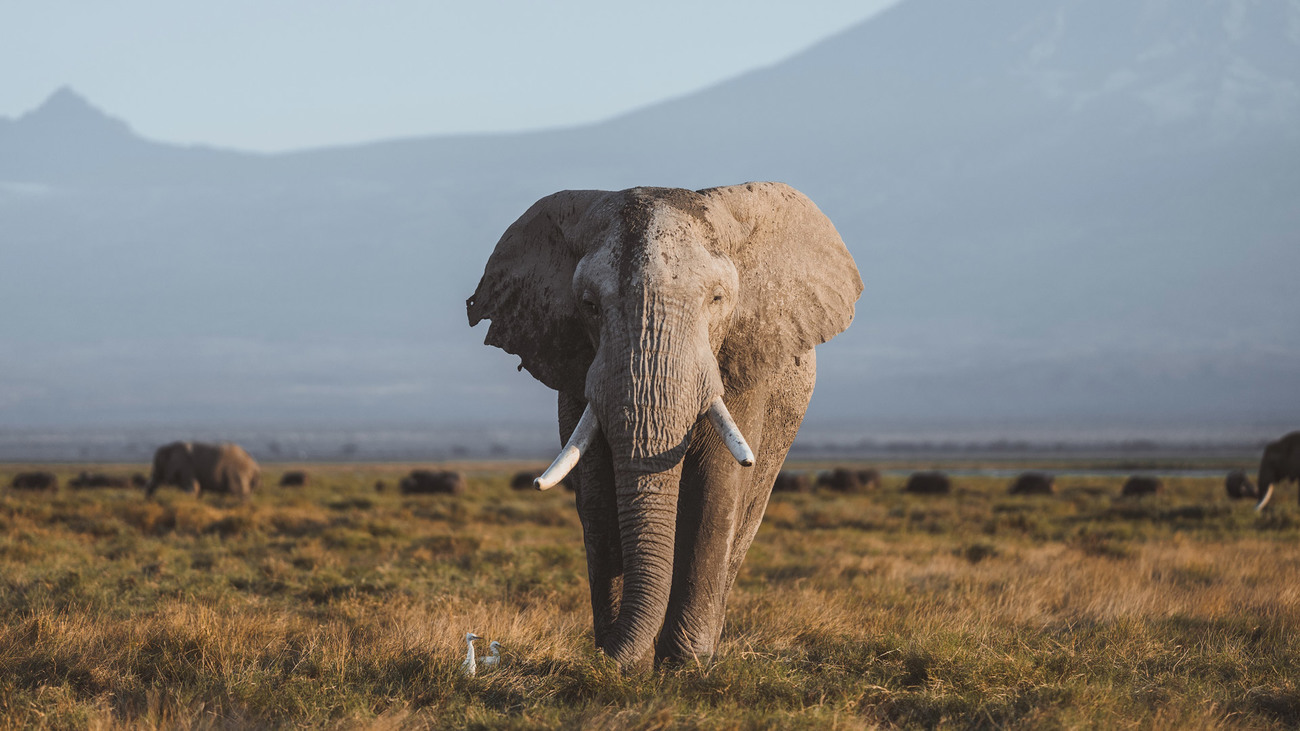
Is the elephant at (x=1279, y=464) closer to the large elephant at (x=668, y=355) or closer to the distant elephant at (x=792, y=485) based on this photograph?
the distant elephant at (x=792, y=485)

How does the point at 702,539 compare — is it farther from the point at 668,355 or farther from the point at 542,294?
the point at 542,294

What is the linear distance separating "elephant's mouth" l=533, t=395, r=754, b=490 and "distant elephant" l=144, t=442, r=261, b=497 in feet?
79.6

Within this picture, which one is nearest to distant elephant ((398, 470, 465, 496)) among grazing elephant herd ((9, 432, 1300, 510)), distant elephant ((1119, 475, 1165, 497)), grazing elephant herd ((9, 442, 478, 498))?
grazing elephant herd ((9, 432, 1300, 510))

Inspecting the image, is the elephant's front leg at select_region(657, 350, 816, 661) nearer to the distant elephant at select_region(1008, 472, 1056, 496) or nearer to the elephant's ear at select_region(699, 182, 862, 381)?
the elephant's ear at select_region(699, 182, 862, 381)

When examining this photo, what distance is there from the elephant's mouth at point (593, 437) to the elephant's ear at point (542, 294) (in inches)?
26.7

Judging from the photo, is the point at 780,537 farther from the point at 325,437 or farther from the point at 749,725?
the point at 325,437

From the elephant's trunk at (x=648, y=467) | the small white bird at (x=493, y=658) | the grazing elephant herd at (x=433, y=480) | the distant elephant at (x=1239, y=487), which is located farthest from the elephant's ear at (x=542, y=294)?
the distant elephant at (x=1239, y=487)

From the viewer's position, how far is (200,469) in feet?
90.7

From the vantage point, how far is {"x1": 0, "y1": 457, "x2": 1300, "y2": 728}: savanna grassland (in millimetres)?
5422

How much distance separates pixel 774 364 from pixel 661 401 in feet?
4.08

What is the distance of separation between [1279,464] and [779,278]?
2260cm

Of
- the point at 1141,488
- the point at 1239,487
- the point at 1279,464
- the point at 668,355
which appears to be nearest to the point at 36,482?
the point at 668,355

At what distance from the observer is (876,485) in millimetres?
41438

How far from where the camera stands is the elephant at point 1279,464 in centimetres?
A: 2377
